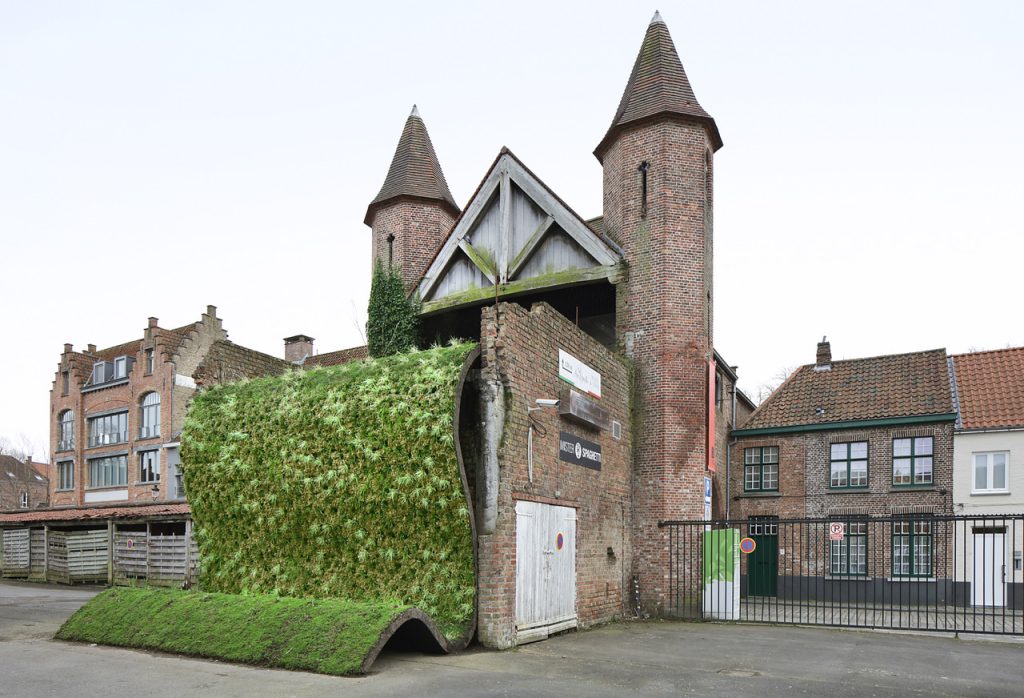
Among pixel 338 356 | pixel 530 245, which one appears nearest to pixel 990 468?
pixel 530 245

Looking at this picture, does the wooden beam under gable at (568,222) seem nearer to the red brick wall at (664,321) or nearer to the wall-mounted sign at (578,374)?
the red brick wall at (664,321)

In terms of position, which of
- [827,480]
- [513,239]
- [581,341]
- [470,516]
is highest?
[513,239]

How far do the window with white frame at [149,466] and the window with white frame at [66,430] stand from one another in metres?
6.89

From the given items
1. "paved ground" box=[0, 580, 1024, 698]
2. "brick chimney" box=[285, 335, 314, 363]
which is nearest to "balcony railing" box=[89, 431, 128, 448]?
"brick chimney" box=[285, 335, 314, 363]

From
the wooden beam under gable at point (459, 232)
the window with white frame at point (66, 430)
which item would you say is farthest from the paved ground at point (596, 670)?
the window with white frame at point (66, 430)

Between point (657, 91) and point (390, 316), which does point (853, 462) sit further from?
point (390, 316)

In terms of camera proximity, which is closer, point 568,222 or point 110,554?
point 568,222

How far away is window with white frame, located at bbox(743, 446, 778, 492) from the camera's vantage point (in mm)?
26609

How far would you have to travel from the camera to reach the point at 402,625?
35.1 ft

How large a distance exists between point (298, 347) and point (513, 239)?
2423 cm

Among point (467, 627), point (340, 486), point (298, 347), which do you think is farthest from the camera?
point (298, 347)

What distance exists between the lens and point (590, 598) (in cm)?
1491

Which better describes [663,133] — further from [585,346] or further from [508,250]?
[585,346]

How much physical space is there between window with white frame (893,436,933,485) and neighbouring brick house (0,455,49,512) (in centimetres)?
6154
